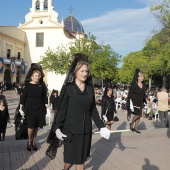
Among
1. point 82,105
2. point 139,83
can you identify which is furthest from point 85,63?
point 139,83

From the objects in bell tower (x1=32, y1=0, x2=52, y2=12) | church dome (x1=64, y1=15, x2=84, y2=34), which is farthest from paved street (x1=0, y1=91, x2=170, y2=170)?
church dome (x1=64, y1=15, x2=84, y2=34)

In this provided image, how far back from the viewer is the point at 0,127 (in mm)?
7324

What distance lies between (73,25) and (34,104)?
214 ft

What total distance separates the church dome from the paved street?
61.6m

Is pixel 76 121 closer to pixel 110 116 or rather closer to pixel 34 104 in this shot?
pixel 34 104

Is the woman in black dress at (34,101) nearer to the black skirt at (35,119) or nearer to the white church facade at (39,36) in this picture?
the black skirt at (35,119)

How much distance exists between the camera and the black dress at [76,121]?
3756 millimetres

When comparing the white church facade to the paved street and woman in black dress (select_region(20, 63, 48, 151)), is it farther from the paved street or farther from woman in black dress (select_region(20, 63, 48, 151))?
woman in black dress (select_region(20, 63, 48, 151))

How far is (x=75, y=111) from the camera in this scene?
378 cm

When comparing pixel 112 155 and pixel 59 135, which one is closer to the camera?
pixel 59 135

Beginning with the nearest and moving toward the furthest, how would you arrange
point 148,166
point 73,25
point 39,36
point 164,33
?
point 148,166
point 164,33
point 39,36
point 73,25

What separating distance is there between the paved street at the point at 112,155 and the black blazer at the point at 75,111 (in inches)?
63.5

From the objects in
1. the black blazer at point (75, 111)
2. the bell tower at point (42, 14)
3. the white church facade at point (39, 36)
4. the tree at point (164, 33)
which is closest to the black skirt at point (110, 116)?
the black blazer at point (75, 111)

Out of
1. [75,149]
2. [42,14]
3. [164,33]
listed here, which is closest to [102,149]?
[75,149]
